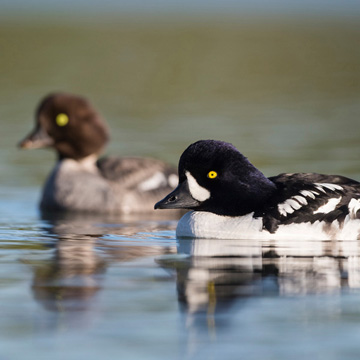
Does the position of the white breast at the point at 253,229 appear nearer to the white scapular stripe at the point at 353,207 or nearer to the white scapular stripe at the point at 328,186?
the white scapular stripe at the point at 353,207

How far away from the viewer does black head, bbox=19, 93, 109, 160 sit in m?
14.6

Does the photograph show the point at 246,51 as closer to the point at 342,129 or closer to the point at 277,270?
the point at 342,129

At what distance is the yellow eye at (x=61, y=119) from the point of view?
1464 cm

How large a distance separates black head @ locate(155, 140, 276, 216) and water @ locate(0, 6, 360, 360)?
411 mm

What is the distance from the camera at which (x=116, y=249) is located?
29.6 ft

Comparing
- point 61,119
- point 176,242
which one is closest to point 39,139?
point 61,119

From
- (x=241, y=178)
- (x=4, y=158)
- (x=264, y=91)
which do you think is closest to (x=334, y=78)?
(x=264, y=91)

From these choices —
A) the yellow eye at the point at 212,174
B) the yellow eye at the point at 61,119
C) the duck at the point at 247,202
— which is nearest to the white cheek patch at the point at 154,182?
the yellow eye at the point at 61,119

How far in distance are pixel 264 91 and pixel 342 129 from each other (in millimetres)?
7045

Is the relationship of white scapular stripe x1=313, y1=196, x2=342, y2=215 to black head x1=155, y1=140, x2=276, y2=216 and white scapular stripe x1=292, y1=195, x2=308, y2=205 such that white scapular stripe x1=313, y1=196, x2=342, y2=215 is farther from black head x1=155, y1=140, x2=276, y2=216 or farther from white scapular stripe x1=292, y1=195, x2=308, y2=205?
black head x1=155, y1=140, x2=276, y2=216

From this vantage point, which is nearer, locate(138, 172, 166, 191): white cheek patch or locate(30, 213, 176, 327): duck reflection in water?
locate(30, 213, 176, 327): duck reflection in water

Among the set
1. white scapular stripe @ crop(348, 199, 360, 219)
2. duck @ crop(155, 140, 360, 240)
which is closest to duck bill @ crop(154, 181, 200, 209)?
duck @ crop(155, 140, 360, 240)

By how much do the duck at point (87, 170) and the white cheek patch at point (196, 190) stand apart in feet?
13.7

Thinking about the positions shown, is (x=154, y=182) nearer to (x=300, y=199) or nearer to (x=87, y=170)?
(x=87, y=170)
